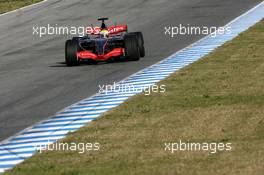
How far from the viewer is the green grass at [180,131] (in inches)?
458

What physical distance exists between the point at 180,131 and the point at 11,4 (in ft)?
116

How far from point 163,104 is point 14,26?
75.8ft

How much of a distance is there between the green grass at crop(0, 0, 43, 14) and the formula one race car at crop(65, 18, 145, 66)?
20.6 metres

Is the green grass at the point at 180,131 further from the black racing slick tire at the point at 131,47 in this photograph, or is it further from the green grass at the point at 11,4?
the green grass at the point at 11,4

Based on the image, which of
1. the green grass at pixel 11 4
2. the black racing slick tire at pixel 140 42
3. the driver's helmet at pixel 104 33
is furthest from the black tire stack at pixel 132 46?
the green grass at pixel 11 4

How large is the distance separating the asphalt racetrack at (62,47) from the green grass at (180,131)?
6.38 feet

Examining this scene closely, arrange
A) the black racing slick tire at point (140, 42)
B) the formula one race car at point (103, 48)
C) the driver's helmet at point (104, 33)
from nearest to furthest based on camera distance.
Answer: the formula one race car at point (103, 48)
the driver's helmet at point (104, 33)
the black racing slick tire at point (140, 42)

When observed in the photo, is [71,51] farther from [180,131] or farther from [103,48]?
[180,131]

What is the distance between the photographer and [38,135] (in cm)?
1481

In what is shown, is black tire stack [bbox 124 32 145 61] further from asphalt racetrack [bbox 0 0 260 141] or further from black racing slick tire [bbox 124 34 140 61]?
asphalt racetrack [bbox 0 0 260 141]

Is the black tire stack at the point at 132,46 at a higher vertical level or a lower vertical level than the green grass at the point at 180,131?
higher

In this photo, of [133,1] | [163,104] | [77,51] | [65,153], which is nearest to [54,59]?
[77,51]

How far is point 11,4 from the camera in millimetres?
48281

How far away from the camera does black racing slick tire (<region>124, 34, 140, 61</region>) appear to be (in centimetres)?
2430
